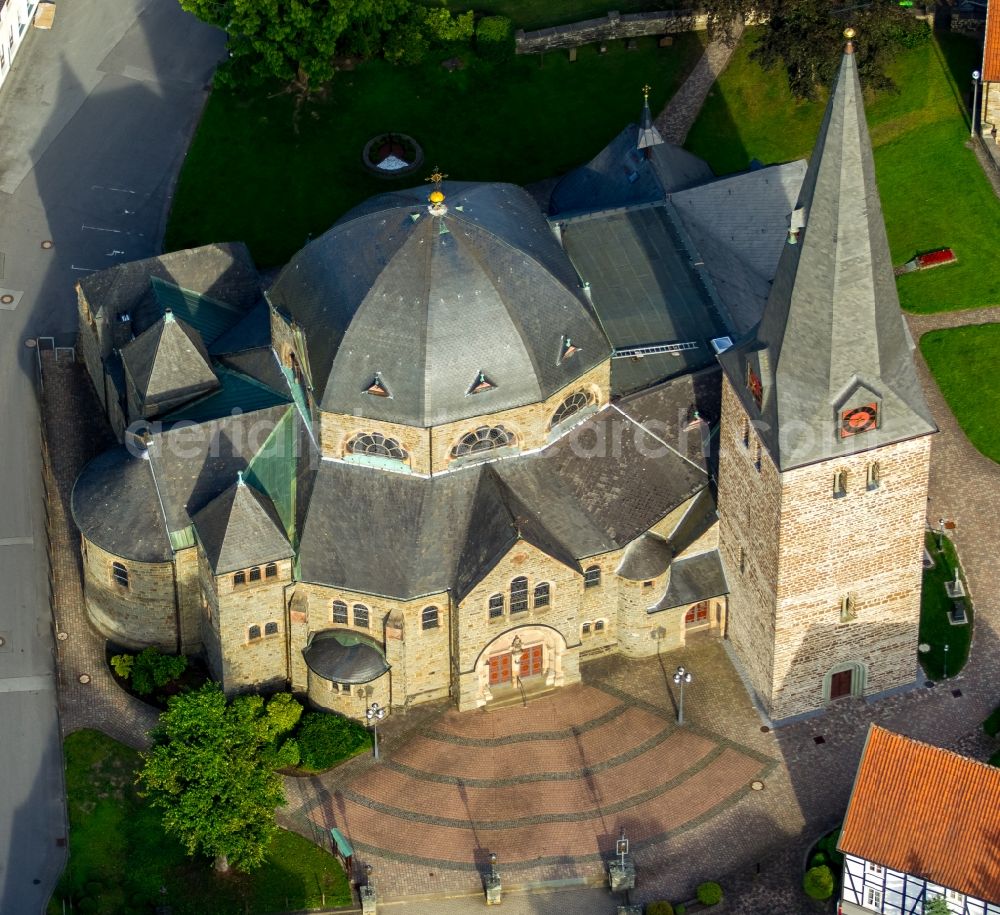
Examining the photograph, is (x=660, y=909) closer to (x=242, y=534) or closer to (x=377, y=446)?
(x=377, y=446)

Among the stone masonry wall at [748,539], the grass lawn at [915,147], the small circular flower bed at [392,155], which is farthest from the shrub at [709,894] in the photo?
the small circular flower bed at [392,155]

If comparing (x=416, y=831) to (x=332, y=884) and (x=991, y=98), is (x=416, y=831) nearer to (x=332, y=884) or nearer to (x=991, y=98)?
(x=332, y=884)

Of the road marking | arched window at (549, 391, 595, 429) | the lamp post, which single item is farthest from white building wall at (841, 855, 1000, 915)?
the lamp post

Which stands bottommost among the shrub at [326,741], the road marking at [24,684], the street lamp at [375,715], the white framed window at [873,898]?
the white framed window at [873,898]

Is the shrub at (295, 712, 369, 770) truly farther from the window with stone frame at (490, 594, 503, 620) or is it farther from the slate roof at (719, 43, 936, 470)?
the slate roof at (719, 43, 936, 470)

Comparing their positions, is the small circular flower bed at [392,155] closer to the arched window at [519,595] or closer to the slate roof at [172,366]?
the slate roof at [172,366]

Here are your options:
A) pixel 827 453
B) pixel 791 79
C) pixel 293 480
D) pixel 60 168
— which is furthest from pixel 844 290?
pixel 60 168

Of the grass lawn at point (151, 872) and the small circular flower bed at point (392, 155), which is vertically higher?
the small circular flower bed at point (392, 155)
